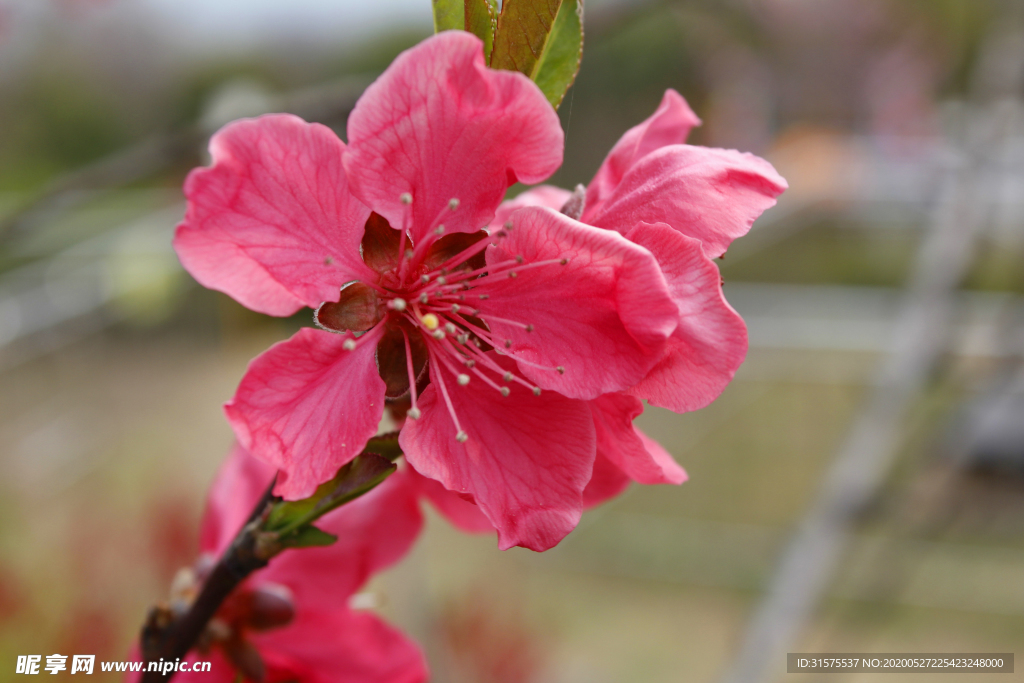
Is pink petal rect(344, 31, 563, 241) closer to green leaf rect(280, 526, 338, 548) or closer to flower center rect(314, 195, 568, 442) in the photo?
flower center rect(314, 195, 568, 442)

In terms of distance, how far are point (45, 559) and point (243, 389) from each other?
299cm

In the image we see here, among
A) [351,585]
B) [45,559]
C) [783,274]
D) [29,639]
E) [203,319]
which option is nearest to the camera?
[351,585]

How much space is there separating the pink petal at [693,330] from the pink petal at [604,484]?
0.10 meters

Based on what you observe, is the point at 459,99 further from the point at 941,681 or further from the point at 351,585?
the point at 941,681

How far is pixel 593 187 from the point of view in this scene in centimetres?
45

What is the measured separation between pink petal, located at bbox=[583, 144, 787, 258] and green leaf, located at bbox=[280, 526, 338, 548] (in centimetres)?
21

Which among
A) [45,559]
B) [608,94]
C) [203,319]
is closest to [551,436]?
[45,559]

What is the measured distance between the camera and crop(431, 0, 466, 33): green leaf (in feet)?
1.29

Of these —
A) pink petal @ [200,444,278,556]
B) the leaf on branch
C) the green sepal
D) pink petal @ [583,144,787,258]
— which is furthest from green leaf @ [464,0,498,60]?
pink petal @ [200,444,278,556]

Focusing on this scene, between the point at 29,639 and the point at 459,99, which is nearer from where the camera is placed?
the point at 459,99

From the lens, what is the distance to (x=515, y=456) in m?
0.40

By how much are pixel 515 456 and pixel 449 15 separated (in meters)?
0.22

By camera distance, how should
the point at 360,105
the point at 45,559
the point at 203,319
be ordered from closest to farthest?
the point at 360,105 < the point at 45,559 < the point at 203,319

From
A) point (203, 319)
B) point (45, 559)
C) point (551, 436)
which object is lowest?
point (203, 319)
